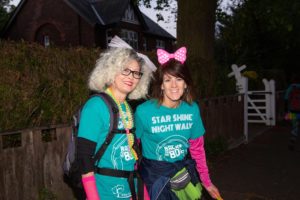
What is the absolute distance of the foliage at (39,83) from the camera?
3748mm

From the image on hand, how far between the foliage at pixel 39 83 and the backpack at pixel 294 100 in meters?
5.89

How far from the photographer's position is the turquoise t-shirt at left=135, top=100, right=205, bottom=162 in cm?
276

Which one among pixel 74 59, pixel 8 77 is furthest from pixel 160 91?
pixel 74 59

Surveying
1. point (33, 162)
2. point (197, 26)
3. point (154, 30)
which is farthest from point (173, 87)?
point (154, 30)

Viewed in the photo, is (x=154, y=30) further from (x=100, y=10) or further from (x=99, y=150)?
(x=99, y=150)

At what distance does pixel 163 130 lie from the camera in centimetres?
276

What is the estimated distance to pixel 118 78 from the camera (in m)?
2.47

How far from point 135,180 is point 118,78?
70 centimetres

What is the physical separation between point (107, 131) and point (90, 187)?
353 mm

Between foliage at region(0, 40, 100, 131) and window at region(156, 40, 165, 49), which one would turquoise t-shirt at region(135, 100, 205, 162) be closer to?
foliage at region(0, 40, 100, 131)

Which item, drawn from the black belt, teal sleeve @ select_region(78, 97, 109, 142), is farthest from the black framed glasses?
the black belt

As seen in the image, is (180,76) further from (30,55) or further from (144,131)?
(30,55)

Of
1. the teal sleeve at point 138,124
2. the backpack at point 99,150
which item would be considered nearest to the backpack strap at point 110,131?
the backpack at point 99,150

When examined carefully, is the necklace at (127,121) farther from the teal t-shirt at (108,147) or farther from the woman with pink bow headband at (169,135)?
the woman with pink bow headband at (169,135)
